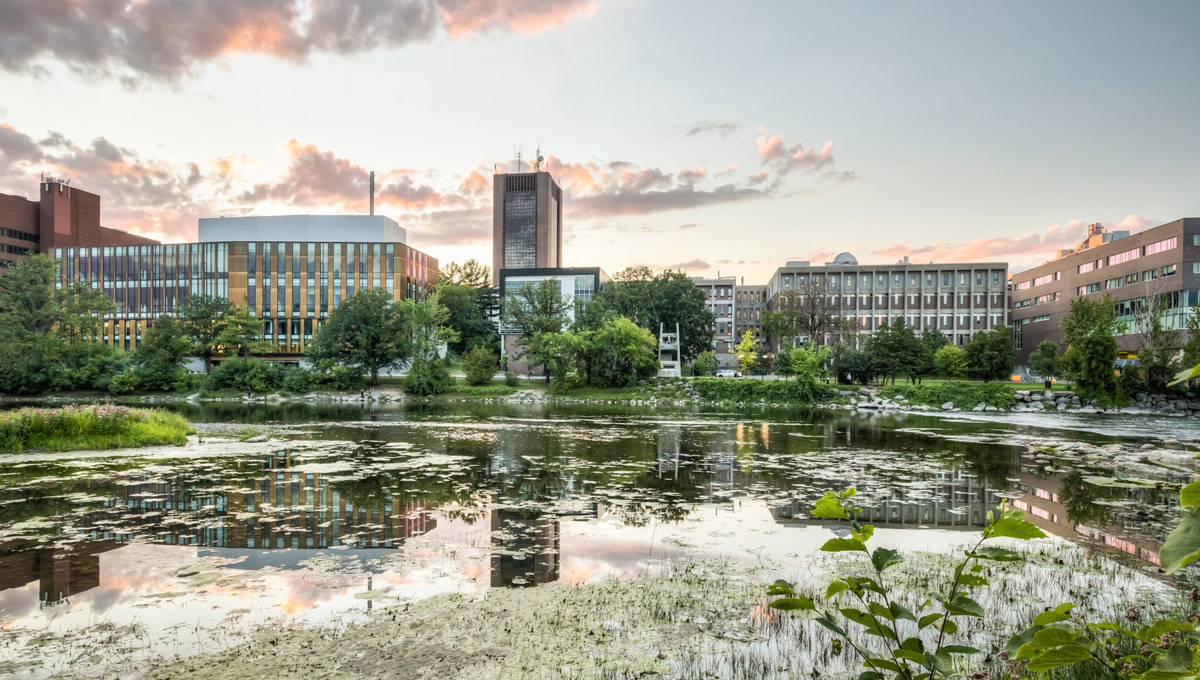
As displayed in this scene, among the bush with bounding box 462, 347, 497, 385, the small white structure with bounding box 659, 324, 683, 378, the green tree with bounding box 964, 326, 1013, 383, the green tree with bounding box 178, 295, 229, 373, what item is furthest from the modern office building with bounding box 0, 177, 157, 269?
the green tree with bounding box 964, 326, 1013, 383

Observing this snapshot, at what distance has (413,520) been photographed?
39.2 ft

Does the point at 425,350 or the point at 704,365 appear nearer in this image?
the point at 425,350

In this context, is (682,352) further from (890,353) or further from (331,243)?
(331,243)

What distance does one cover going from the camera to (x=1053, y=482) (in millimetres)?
16594

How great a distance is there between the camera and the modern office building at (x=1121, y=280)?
62469 millimetres

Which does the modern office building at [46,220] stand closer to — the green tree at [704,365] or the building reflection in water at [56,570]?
the green tree at [704,365]

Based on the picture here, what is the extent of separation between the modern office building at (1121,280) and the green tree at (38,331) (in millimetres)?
100292

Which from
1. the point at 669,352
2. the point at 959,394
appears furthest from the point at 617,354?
the point at 959,394

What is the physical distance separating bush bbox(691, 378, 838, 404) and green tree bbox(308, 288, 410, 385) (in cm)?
3142

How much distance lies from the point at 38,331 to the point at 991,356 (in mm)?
94362

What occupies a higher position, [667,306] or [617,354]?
[667,306]

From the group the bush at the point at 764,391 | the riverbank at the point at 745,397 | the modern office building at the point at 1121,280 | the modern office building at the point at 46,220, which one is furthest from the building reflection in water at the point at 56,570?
the modern office building at the point at 46,220

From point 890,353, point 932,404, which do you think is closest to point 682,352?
point 890,353

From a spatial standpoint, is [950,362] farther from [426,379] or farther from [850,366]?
[426,379]
